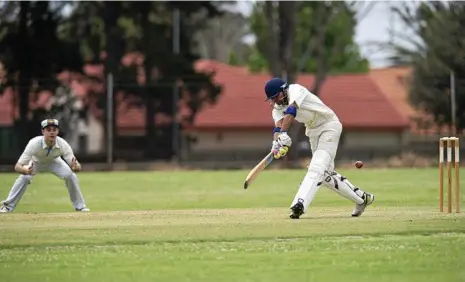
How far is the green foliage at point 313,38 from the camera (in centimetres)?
5062

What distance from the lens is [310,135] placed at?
14.5 metres

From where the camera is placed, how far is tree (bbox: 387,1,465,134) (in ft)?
123

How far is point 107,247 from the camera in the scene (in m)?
11.6

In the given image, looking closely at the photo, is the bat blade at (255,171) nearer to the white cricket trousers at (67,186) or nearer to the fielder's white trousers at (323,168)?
the fielder's white trousers at (323,168)

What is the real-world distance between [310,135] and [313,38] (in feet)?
168

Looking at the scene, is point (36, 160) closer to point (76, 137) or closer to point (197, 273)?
point (197, 273)

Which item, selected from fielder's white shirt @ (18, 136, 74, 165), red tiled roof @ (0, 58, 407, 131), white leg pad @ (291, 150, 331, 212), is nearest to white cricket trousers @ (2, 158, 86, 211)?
fielder's white shirt @ (18, 136, 74, 165)

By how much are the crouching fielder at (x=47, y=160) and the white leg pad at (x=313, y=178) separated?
4.35 m

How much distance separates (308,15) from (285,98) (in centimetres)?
4823

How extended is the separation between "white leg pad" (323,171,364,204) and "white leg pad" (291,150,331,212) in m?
0.19

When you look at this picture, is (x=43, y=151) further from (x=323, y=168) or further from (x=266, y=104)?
(x=266, y=104)

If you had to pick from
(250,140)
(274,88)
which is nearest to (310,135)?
(274,88)

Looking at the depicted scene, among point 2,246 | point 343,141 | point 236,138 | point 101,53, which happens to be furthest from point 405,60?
point 2,246

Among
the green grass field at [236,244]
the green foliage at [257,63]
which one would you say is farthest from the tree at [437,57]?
the green foliage at [257,63]
